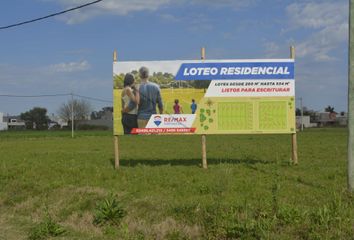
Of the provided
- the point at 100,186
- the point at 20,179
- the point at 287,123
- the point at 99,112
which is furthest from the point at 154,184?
the point at 99,112

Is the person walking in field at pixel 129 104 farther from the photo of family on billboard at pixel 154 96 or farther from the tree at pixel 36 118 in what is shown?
the tree at pixel 36 118

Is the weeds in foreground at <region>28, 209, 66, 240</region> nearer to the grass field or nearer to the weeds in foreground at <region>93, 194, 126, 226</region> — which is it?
the grass field

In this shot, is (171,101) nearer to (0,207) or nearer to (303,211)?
(0,207)

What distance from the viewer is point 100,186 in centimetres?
1299

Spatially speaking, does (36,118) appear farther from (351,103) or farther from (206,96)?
(351,103)

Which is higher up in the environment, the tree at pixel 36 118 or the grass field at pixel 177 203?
the tree at pixel 36 118

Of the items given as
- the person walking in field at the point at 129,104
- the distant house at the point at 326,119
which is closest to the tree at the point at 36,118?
the distant house at the point at 326,119

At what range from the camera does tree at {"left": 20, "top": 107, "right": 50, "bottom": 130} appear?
15000cm

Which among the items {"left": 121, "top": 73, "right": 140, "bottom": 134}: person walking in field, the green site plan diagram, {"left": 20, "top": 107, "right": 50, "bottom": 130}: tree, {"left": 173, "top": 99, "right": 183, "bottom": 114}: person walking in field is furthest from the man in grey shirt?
{"left": 20, "top": 107, "right": 50, "bottom": 130}: tree

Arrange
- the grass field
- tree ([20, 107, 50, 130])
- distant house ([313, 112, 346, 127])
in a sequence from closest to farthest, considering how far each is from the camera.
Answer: the grass field, tree ([20, 107, 50, 130]), distant house ([313, 112, 346, 127])

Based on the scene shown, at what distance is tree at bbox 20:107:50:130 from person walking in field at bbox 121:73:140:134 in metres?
137

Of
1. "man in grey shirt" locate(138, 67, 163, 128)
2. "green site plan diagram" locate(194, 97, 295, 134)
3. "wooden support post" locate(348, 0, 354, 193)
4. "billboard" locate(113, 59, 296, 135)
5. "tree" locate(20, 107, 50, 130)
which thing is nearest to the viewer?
"wooden support post" locate(348, 0, 354, 193)

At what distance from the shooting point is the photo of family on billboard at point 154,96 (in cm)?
1602

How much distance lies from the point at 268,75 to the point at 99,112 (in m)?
157
